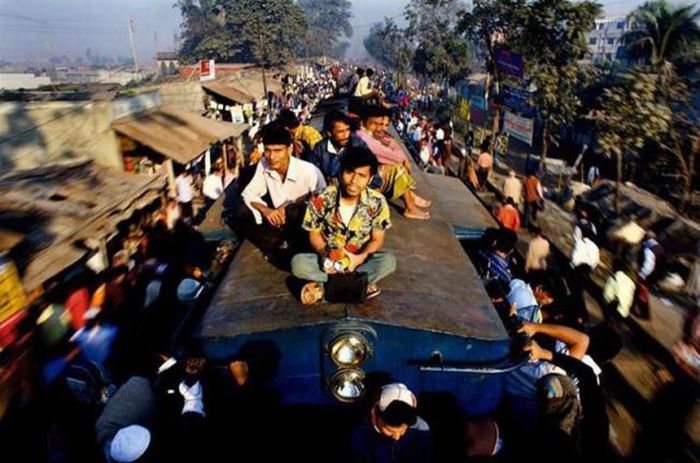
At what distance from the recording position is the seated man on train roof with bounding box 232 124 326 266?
4793 mm

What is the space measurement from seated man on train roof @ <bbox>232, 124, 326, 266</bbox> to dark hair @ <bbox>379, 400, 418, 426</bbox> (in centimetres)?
206

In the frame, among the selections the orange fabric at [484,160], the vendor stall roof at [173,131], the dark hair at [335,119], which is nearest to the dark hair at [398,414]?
the dark hair at [335,119]

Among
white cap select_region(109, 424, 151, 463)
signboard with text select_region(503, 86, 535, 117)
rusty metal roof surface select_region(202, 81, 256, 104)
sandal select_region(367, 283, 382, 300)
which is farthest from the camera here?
rusty metal roof surface select_region(202, 81, 256, 104)

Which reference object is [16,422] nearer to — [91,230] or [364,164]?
[91,230]

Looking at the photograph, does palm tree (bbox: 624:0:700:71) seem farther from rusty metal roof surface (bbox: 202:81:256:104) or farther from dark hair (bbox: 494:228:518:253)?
dark hair (bbox: 494:228:518:253)

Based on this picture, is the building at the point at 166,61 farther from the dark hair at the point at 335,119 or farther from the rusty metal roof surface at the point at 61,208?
the dark hair at the point at 335,119

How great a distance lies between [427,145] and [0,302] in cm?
1324

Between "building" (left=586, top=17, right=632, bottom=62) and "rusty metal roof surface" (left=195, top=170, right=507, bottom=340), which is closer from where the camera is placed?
"rusty metal roof surface" (left=195, top=170, right=507, bottom=340)

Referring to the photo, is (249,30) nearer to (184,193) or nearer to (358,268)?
(184,193)

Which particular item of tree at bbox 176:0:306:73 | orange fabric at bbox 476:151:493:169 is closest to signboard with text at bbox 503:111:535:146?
orange fabric at bbox 476:151:493:169

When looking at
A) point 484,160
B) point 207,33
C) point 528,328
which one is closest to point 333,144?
point 528,328

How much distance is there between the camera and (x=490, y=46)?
1694 centimetres

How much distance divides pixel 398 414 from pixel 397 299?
3.32 feet

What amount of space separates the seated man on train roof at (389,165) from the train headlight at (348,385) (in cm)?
254
